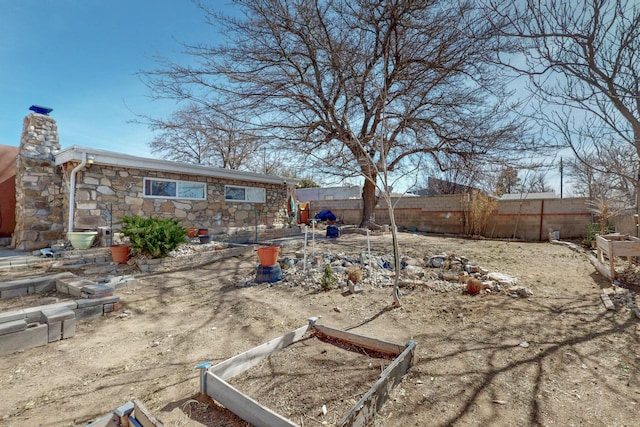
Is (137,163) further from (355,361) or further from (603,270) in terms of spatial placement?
(603,270)

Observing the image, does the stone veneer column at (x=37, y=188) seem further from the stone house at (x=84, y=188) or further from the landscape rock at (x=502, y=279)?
the landscape rock at (x=502, y=279)

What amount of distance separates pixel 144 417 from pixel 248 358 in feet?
2.61

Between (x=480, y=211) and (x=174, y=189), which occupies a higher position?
(x=174, y=189)

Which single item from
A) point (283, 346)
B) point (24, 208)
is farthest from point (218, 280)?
point (24, 208)

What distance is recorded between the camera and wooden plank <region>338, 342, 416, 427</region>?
1569 millimetres

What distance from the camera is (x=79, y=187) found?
676cm

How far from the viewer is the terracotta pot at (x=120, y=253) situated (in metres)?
6.11

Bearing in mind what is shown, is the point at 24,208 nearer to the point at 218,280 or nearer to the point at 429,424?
the point at 218,280

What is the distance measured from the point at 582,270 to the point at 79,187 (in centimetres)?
1087

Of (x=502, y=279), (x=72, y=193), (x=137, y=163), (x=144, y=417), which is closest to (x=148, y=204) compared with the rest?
(x=137, y=163)

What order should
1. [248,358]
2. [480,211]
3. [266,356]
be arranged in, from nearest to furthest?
[248,358] → [266,356] → [480,211]

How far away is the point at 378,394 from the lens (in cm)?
181

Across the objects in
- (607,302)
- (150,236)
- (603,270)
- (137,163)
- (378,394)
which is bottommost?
(378,394)

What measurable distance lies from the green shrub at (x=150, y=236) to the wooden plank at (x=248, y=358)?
448cm
